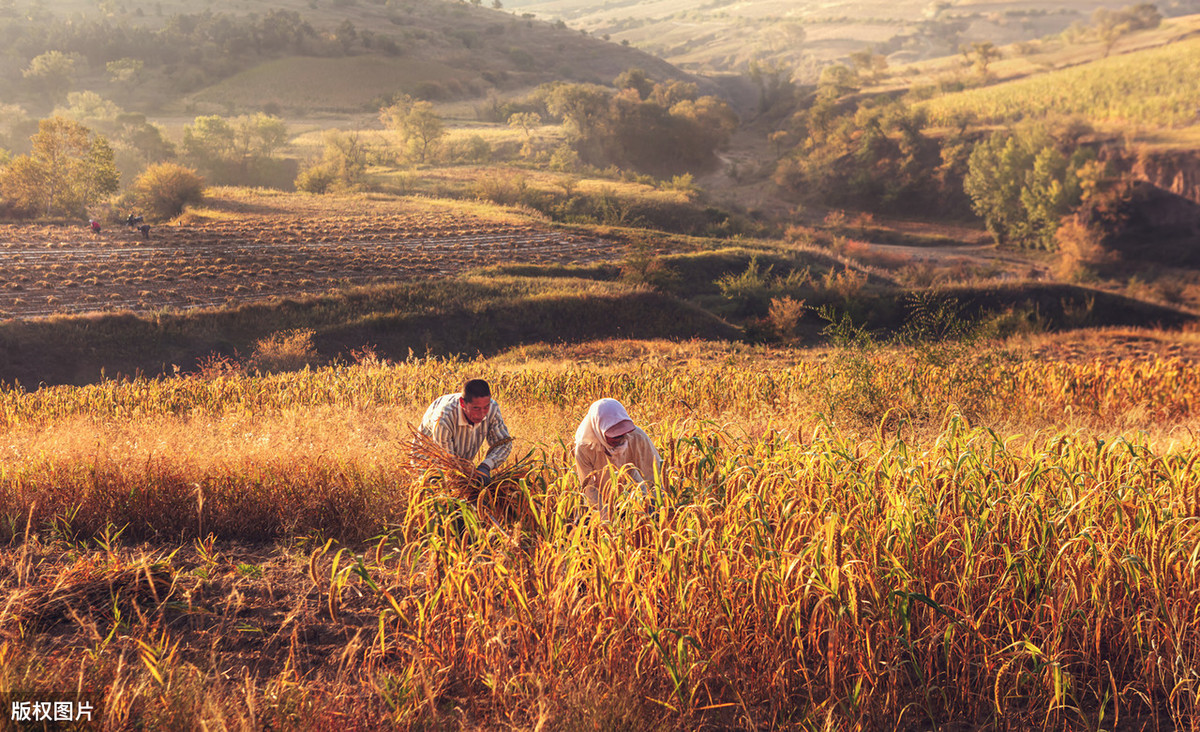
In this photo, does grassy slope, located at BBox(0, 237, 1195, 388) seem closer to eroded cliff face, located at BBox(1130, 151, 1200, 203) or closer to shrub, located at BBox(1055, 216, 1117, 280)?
shrub, located at BBox(1055, 216, 1117, 280)

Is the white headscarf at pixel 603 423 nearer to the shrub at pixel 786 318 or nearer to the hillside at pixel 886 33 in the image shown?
the shrub at pixel 786 318

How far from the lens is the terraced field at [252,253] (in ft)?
74.2

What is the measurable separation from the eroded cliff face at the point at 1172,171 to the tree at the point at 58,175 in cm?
5957

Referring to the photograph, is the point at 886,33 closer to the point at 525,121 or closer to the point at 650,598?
the point at 525,121

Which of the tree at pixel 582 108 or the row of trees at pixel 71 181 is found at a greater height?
the tree at pixel 582 108

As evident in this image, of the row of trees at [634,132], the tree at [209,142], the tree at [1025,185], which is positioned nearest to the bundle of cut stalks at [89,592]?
the tree at [1025,185]

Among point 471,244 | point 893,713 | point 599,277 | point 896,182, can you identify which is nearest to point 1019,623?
point 893,713

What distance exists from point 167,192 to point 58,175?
191 inches

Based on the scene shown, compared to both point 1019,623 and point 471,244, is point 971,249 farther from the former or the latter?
point 1019,623

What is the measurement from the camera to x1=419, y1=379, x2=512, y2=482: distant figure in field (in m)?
4.59

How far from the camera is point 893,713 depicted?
314 centimetres

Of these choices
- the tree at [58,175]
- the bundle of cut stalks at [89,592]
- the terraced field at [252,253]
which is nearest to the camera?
the bundle of cut stalks at [89,592]

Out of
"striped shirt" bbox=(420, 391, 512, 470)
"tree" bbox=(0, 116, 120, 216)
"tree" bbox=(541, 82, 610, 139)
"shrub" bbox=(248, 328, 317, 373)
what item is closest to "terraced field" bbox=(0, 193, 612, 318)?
"shrub" bbox=(248, 328, 317, 373)

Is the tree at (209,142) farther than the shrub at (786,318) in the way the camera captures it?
Yes
